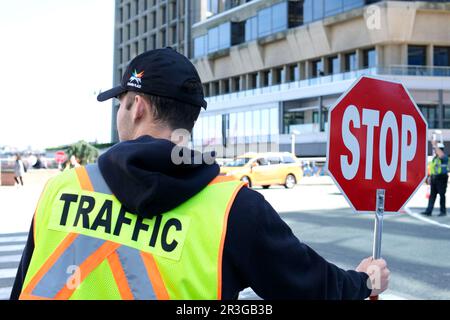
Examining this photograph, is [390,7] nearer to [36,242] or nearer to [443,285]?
[443,285]

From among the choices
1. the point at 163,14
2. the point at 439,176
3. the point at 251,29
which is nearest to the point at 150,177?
the point at 439,176

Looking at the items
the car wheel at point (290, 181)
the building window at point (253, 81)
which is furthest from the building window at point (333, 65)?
the car wheel at point (290, 181)

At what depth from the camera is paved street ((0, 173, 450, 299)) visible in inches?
240

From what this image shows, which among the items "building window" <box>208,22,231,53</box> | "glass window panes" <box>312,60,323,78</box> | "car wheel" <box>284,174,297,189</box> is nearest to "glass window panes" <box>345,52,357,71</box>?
"glass window panes" <box>312,60,323,78</box>

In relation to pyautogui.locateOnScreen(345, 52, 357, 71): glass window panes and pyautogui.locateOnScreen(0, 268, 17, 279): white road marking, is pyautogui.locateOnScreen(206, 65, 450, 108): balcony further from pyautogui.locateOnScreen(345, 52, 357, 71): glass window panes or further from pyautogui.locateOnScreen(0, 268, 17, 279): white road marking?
pyautogui.locateOnScreen(0, 268, 17, 279): white road marking

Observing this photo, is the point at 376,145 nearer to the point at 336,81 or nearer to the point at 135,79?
the point at 135,79

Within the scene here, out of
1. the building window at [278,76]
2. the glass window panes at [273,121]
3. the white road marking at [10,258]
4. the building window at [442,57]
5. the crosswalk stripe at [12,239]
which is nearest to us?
the white road marking at [10,258]

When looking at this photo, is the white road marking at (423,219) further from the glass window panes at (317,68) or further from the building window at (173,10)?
the building window at (173,10)

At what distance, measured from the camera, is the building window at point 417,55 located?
141ft

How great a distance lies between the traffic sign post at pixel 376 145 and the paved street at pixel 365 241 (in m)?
3.19

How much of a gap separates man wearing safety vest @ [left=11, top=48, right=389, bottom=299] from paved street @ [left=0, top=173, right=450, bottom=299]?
161 inches

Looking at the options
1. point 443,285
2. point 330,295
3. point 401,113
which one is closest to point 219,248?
point 330,295

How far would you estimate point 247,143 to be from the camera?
53.0 m
